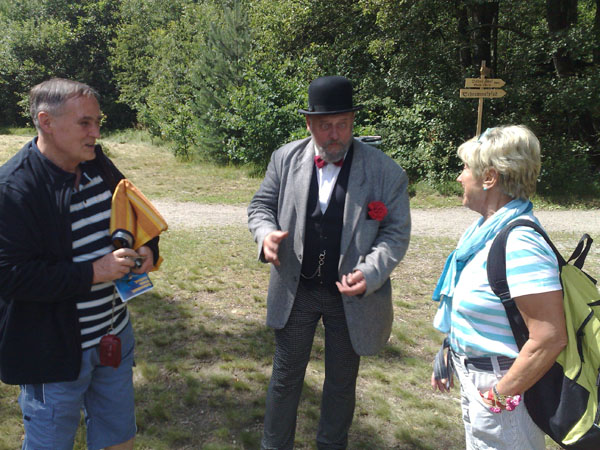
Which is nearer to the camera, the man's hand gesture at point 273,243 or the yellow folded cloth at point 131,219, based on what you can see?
the yellow folded cloth at point 131,219

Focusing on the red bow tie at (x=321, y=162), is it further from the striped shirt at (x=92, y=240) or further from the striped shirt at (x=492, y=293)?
the striped shirt at (x=92, y=240)

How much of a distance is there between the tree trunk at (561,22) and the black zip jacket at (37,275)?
12.5 metres

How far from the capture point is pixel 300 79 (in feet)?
47.0

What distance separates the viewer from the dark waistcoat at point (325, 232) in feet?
8.02

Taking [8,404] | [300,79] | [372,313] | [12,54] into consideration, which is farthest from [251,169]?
[12,54]

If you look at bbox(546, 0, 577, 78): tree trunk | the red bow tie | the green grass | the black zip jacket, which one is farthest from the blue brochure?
bbox(546, 0, 577, 78): tree trunk

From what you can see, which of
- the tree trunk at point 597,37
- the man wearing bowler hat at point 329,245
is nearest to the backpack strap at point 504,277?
the man wearing bowler hat at point 329,245

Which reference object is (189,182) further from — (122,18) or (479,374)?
(122,18)

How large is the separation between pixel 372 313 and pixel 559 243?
6.81 metres

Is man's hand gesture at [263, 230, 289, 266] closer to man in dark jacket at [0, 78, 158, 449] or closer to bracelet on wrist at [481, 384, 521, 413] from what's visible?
man in dark jacket at [0, 78, 158, 449]

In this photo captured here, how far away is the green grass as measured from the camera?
10.1 feet

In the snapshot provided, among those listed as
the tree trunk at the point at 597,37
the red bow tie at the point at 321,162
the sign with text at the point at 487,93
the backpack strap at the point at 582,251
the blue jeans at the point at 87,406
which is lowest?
the blue jeans at the point at 87,406

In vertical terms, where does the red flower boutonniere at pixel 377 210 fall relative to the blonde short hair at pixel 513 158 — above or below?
below

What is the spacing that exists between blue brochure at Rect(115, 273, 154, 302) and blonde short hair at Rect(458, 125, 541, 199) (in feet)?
4.90
